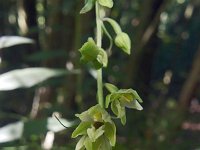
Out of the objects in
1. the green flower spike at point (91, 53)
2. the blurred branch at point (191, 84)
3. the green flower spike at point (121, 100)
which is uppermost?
the green flower spike at point (91, 53)

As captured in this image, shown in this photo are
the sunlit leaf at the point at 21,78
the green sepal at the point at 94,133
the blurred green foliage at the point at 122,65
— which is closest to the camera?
the green sepal at the point at 94,133

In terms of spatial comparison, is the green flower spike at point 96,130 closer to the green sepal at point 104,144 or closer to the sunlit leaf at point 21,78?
the green sepal at point 104,144

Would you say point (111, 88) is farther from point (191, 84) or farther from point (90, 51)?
point (191, 84)

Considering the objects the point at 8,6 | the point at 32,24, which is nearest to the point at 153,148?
the point at 32,24

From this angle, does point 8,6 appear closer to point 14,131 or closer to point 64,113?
point 64,113

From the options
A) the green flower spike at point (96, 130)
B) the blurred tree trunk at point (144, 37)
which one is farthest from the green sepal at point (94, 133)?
the blurred tree trunk at point (144, 37)

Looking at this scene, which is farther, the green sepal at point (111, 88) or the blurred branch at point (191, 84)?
the blurred branch at point (191, 84)

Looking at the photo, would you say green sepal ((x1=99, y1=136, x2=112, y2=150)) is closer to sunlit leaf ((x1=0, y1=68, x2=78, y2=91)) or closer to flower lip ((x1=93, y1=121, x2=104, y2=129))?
flower lip ((x1=93, y1=121, x2=104, y2=129))
